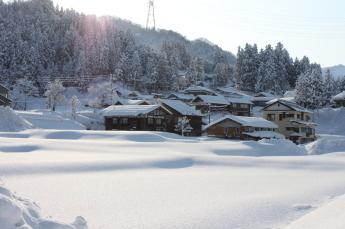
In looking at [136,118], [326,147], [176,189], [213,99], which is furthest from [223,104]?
[176,189]

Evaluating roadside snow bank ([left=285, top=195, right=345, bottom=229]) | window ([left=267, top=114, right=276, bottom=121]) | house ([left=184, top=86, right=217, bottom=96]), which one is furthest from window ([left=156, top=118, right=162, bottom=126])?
roadside snow bank ([left=285, top=195, right=345, bottom=229])

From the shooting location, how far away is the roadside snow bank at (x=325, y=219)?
7.35 meters

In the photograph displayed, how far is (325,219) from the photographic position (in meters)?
8.11

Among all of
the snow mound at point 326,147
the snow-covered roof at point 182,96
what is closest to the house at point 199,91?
the snow-covered roof at point 182,96

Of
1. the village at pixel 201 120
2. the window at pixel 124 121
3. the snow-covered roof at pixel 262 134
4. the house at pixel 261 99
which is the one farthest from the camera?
the house at pixel 261 99

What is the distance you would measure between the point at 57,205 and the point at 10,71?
3423 inches

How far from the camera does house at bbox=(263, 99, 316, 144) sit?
6775 cm

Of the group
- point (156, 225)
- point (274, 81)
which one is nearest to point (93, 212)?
point (156, 225)

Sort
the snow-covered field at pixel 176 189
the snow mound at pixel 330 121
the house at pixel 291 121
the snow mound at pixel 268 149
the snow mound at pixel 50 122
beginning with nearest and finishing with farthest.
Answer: the snow-covered field at pixel 176 189 < the snow mound at pixel 268 149 < the snow mound at pixel 50 122 < the house at pixel 291 121 < the snow mound at pixel 330 121

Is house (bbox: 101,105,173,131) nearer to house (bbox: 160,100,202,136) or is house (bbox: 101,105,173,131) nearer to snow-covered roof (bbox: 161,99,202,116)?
house (bbox: 160,100,202,136)

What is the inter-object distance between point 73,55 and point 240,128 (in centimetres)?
6147

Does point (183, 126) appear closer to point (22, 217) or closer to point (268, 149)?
point (268, 149)

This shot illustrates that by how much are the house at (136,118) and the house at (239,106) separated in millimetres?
23852

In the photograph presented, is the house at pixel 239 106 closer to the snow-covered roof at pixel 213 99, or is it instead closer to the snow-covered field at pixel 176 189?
the snow-covered roof at pixel 213 99
